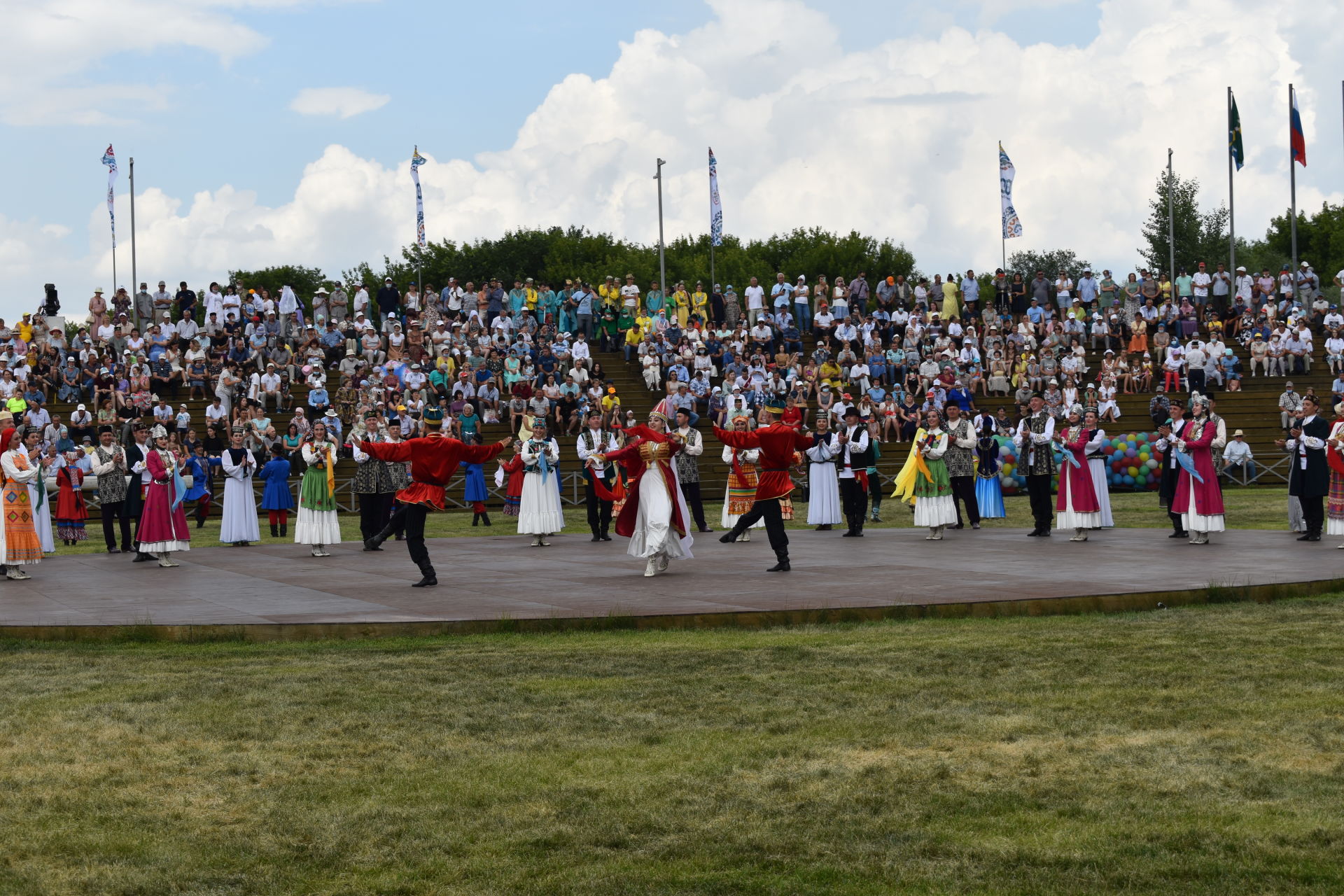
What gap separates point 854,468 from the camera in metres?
21.9

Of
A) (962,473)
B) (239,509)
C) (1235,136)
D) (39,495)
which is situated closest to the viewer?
(39,495)

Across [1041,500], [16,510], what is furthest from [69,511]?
[1041,500]

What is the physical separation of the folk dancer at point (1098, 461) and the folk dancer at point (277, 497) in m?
12.3

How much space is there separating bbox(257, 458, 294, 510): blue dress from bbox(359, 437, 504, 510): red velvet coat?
940 cm

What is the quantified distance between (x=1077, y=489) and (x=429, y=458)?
873 centimetres

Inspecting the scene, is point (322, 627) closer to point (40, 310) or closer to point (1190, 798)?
point (1190, 798)

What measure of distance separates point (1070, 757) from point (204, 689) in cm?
534

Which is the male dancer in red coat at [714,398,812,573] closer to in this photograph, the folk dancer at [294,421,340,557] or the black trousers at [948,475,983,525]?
the black trousers at [948,475,983,525]

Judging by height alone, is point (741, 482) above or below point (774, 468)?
below

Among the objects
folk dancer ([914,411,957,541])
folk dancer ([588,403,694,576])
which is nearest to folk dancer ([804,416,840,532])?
folk dancer ([914,411,957,541])

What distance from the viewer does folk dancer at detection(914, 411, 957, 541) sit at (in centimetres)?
2014

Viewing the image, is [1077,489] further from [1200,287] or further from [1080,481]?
[1200,287]

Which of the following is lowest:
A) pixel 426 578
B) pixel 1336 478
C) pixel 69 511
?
pixel 426 578

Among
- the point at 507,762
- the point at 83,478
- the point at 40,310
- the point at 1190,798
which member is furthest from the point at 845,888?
the point at 40,310
